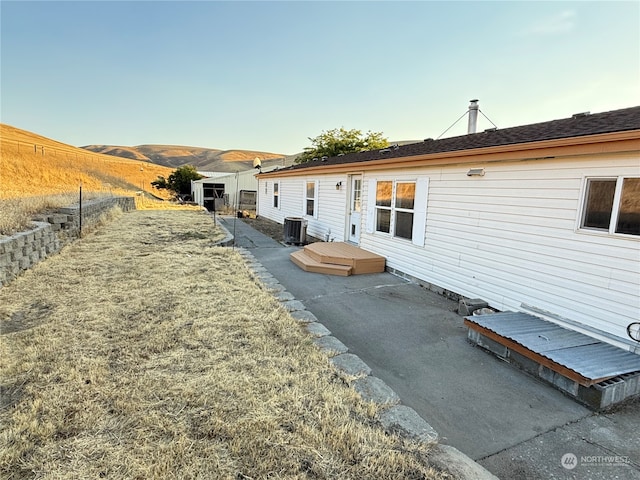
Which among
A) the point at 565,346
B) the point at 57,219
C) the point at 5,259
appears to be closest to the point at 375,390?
the point at 565,346

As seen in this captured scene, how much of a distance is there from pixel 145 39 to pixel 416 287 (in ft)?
54.8

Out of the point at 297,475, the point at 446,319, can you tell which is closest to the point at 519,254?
the point at 446,319

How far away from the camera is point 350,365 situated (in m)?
2.98

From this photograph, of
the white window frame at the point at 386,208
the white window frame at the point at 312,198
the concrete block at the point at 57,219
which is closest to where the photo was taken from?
the white window frame at the point at 386,208

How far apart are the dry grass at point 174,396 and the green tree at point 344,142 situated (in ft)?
71.5

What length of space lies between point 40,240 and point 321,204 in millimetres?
7058

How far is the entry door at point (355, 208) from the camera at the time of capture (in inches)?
335

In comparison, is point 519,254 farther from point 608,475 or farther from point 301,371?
point 301,371

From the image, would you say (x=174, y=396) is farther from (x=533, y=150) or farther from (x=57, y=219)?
(x=57, y=219)

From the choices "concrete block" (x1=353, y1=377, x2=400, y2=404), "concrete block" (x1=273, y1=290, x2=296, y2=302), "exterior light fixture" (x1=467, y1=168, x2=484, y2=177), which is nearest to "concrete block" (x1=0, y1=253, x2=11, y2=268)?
"concrete block" (x1=273, y1=290, x2=296, y2=302)

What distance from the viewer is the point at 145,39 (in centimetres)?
1480

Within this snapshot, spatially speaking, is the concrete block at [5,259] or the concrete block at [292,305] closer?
the concrete block at [292,305]

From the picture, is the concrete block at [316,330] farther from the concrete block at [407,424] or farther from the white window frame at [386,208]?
the white window frame at [386,208]

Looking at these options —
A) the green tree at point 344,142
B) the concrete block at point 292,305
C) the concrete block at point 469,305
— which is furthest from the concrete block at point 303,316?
the green tree at point 344,142
